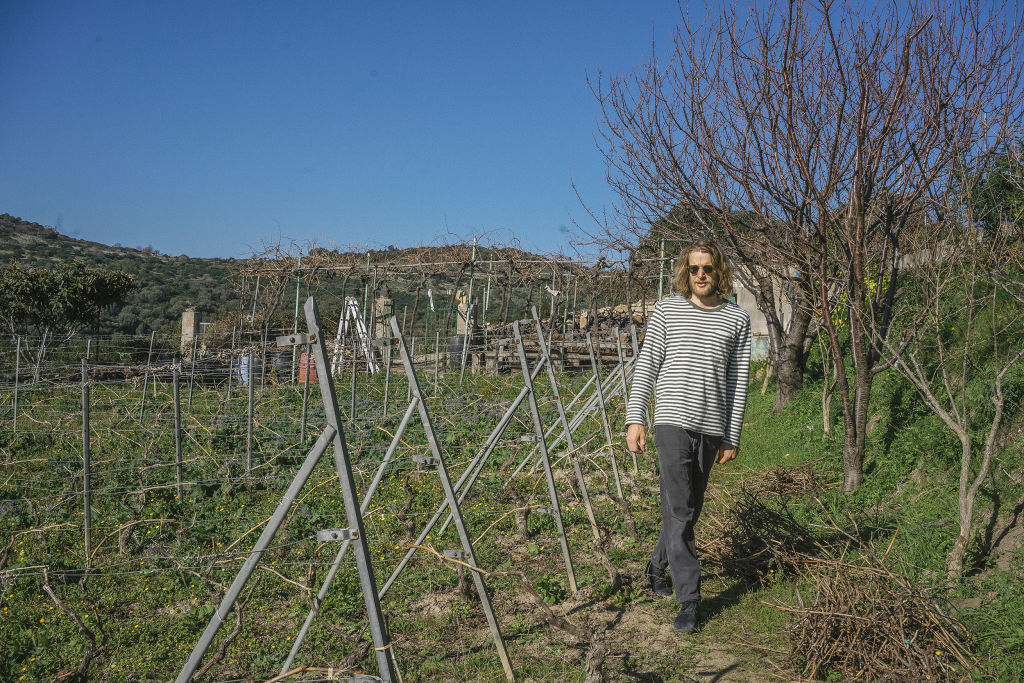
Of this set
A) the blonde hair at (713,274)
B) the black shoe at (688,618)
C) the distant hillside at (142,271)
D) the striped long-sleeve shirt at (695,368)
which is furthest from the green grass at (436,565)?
the distant hillside at (142,271)

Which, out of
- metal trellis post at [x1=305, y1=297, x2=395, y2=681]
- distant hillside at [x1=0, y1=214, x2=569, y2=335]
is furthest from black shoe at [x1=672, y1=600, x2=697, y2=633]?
distant hillside at [x1=0, y1=214, x2=569, y2=335]

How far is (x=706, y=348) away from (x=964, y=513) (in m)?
1.51

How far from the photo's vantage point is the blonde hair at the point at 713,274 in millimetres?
3336

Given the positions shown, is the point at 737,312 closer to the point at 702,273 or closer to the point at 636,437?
the point at 702,273

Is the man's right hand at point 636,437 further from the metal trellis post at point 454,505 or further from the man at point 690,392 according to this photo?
the metal trellis post at point 454,505

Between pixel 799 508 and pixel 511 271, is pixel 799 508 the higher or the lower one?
the lower one

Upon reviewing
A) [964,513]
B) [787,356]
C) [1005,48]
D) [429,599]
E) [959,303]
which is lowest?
[429,599]

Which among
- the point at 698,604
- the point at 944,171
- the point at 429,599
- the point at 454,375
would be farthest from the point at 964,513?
the point at 454,375

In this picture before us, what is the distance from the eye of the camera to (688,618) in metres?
3.29

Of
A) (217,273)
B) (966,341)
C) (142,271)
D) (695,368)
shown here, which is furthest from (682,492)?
(217,273)

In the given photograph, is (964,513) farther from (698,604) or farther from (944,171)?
(944,171)

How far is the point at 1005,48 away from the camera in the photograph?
4.52m

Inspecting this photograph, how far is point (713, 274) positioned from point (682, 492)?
103 cm

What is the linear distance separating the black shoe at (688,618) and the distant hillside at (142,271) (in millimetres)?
23654
